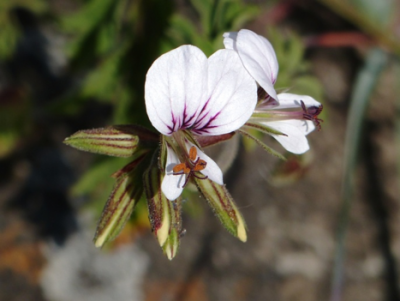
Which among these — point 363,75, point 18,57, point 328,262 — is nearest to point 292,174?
point 363,75

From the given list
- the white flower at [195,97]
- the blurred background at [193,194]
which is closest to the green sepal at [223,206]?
the white flower at [195,97]

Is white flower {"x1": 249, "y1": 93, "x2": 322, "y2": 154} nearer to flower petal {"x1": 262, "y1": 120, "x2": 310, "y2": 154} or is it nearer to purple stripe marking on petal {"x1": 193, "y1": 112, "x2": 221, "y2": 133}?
flower petal {"x1": 262, "y1": 120, "x2": 310, "y2": 154}

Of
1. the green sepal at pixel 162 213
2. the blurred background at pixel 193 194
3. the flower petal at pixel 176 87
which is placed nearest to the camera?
the flower petal at pixel 176 87

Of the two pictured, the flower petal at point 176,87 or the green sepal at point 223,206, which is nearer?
the flower petal at point 176,87

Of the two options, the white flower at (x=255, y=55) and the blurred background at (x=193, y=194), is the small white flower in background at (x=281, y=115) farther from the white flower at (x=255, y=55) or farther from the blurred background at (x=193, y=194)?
the blurred background at (x=193, y=194)

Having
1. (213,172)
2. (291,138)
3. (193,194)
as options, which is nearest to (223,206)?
(213,172)

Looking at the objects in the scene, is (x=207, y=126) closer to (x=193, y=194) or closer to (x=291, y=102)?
(x=291, y=102)

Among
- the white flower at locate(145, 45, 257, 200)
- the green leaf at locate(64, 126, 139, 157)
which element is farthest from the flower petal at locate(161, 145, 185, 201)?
the green leaf at locate(64, 126, 139, 157)
